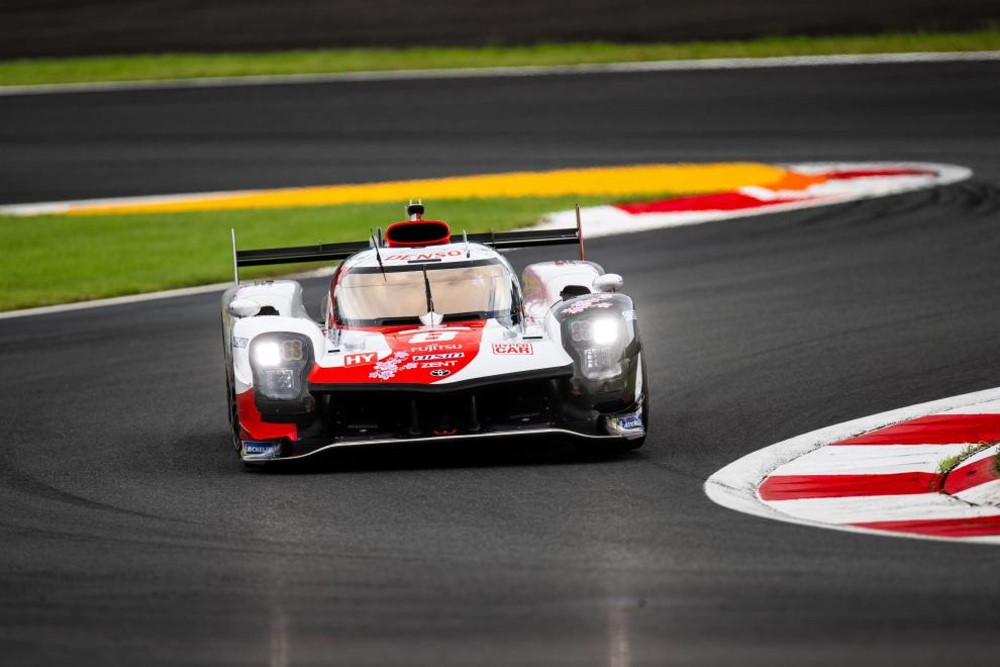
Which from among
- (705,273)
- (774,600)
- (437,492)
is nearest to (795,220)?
(705,273)

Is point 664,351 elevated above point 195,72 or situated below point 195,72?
below

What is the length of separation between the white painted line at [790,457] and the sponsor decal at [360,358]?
193cm

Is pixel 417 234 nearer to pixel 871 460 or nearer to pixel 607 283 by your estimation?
pixel 607 283

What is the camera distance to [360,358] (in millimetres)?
9789

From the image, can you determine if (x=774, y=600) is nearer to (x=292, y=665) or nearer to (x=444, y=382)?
(x=292, y=665)

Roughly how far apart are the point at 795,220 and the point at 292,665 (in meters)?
13.6

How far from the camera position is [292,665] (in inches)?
238

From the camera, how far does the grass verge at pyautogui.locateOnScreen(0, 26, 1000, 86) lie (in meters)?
30.8

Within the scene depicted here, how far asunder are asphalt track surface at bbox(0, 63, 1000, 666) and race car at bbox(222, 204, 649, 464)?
0.22 metres

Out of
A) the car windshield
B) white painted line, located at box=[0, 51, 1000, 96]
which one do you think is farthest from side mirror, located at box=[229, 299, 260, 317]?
white painted line, located at box=[0, 51, 1000, 96]

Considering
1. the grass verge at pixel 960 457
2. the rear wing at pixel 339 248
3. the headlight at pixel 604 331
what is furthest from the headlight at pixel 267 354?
the grass verge at pixel 960 457

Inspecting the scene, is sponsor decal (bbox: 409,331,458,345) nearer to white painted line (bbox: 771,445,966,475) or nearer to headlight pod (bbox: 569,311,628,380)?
headlight pod (bbox: 569,311,628,380)

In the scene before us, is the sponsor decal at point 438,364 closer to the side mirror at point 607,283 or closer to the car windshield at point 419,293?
the car windshield at point 419,293

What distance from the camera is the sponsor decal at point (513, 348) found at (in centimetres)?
977
